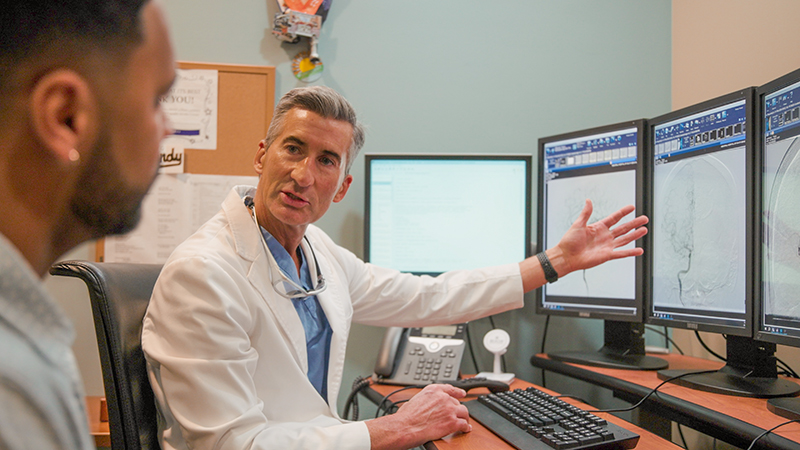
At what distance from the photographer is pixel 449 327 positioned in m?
1.63

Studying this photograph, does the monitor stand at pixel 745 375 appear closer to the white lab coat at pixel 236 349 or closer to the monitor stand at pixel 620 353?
the monitor stand at pixel 620 353

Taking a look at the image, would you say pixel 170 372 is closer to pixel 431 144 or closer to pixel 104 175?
pixel 104 175

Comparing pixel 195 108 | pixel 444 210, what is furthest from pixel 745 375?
pixel 195 108

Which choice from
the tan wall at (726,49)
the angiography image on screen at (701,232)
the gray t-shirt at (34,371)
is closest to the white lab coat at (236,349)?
the angiography image on screen at (701,232)

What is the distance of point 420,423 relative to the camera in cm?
100

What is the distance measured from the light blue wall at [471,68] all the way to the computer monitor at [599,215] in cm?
28

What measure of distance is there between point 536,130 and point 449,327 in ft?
2.70

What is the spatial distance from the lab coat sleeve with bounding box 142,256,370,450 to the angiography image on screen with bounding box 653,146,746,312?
0.86 metres

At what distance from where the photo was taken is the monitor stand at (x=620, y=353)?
1417 mm

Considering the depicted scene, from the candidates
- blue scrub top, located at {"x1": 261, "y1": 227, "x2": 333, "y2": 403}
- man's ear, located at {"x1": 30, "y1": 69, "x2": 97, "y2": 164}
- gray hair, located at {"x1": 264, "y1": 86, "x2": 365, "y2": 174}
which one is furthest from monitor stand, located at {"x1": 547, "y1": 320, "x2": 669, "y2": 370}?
man's ear, located at {"x1": 30, "y1": 69, "x2": 97, "y2": 164}

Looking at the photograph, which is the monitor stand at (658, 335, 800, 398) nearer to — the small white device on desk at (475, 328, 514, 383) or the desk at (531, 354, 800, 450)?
the desk at (531, 354, 800, 450)

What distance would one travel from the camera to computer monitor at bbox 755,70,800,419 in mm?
983

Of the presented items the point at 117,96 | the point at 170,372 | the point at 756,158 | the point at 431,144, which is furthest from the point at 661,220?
the point at 117,96

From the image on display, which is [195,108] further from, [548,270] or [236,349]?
[548,270]
